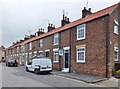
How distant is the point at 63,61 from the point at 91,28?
6.78 metres

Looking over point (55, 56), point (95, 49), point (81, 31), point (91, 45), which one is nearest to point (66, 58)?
point (55, 56)

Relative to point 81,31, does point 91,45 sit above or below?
below

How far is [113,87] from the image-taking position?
11.7 m

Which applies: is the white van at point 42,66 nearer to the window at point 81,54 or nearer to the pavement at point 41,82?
the window at point 81,54

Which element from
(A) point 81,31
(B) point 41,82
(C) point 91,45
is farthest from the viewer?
(A) point 81,31

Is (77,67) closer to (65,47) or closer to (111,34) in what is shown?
(65,47)

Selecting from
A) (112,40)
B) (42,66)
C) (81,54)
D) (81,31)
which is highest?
(81,31)

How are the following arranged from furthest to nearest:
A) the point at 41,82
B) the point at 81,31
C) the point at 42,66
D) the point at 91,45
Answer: the point at 42,66 → the point at 81,31 → the point at 91,45 → the point at 41,82

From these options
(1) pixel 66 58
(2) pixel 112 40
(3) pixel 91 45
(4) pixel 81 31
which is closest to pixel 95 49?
(3) pixel 91 45

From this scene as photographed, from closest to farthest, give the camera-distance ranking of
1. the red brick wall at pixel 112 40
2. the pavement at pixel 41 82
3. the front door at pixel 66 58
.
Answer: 1. the pavement at pixel 41 82
2. the red brick wall at pixel 112 40
3. the front door at pixel 66 58

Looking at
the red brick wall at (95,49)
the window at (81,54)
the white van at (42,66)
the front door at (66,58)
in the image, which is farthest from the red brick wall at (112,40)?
the white van at (42,66)

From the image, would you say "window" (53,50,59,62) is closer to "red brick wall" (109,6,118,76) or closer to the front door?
the front door

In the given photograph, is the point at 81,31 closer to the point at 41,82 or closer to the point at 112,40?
the point at 112,40

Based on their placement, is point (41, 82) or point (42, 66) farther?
point (42, 66)
